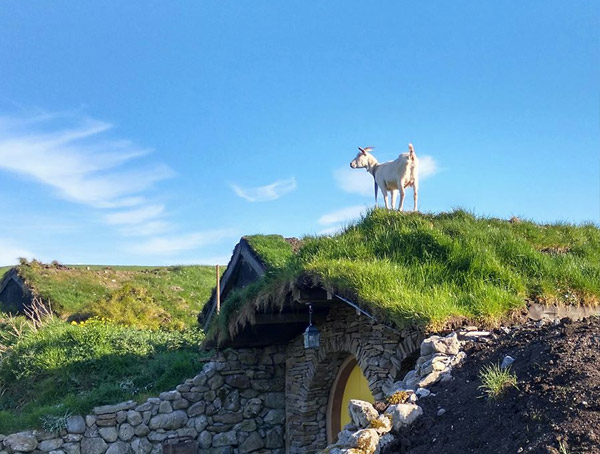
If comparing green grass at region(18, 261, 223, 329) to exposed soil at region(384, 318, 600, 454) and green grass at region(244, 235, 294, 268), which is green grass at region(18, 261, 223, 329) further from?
→ exposed soil at region(384, 318, 600, 454)

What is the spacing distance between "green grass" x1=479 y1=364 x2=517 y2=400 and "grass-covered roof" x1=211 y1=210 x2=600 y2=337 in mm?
1586

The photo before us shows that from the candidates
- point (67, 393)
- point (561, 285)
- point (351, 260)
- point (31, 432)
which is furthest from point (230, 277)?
point (561, 285)

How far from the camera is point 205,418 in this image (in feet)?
33.4

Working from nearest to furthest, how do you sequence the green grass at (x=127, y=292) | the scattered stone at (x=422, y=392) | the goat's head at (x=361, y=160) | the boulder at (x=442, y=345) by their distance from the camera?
the scattered stone at (x=422, y=392), the boulder at (x=442, y=345), the goat's head at (x=361, y=160), the green grass at (x=127, y=292)

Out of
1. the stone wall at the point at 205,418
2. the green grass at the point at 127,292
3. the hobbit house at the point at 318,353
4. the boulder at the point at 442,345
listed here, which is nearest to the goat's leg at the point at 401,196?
the hobbit house at the point at 318,353

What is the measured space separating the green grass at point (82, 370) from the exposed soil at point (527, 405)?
671cm

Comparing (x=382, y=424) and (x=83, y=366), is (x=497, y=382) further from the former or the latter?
(x=83, y=366)

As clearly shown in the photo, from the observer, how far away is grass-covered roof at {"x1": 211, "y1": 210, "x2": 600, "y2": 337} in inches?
263

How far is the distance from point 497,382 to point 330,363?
16.2 feet

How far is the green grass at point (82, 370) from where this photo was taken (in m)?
10.00

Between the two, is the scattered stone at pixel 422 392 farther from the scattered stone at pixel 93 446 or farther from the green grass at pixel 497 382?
the scattered stone at pixel 93 446

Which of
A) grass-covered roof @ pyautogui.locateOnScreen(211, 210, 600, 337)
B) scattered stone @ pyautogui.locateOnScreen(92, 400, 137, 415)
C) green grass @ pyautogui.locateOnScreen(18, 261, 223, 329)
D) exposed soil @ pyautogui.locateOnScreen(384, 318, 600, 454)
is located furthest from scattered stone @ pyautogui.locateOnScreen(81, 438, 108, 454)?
green grass @ pyautogui.locateOnScreen(18, 261, 223, 329)

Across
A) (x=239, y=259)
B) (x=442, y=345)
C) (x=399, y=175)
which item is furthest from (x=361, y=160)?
(x=442, y=345)

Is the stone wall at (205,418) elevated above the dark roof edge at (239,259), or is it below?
below
